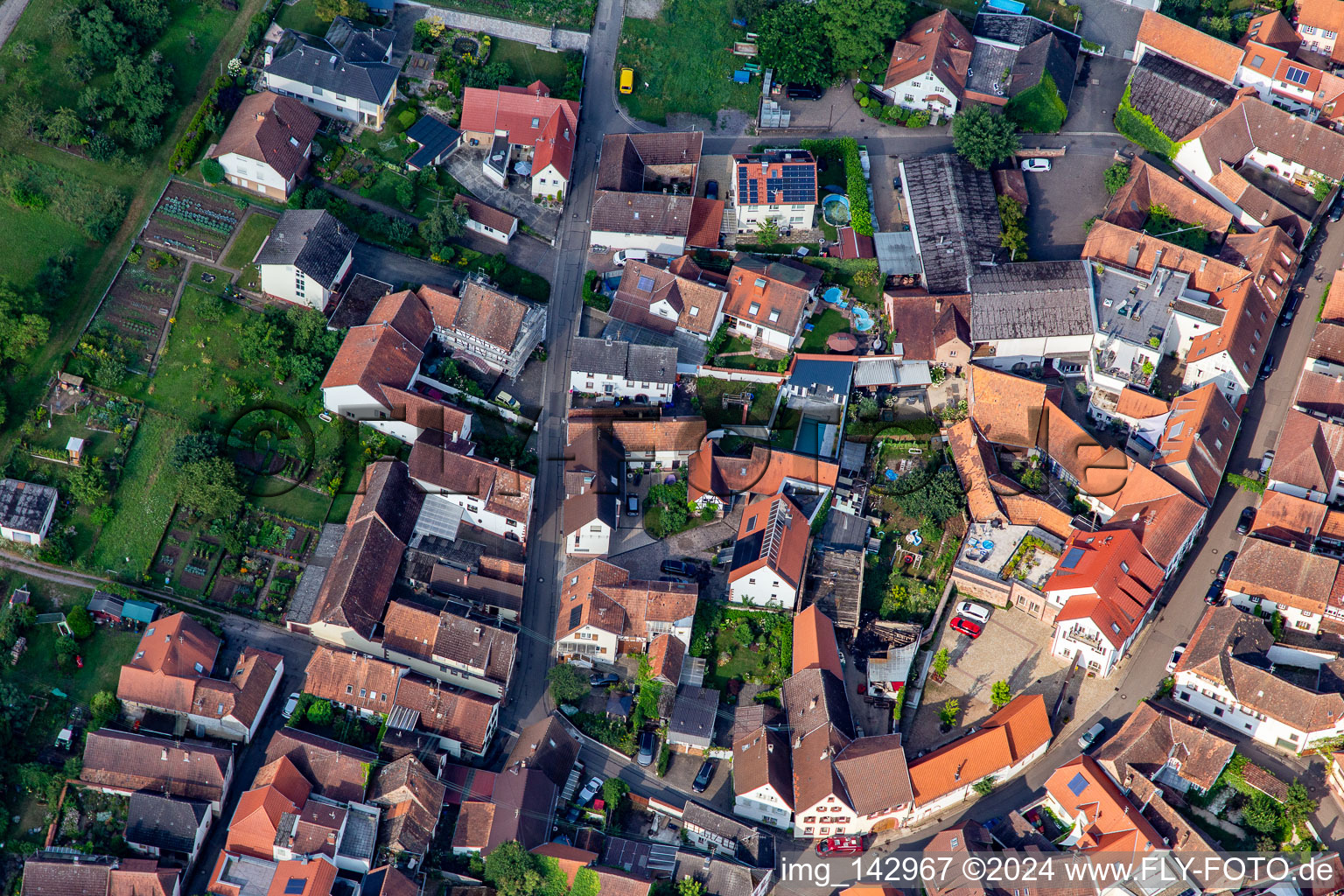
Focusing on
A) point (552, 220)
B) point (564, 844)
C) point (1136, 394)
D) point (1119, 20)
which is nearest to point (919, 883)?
point (564, 844)

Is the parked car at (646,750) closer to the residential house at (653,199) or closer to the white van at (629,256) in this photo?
the white van at (629,256)

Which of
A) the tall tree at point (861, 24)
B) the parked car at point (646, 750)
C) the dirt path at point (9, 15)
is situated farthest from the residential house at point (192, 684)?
the tall tree at point (861, 24)

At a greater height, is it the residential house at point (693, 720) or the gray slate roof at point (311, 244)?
the gray slate roof at point (311, 244)

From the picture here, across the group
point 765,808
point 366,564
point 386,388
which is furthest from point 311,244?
point 765,808

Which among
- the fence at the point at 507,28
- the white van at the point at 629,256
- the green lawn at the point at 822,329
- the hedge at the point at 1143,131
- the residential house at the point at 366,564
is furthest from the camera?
the fence at the point at 507,28

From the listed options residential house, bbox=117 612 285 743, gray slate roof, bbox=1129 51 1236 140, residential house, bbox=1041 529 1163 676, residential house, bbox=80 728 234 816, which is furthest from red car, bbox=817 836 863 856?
gray slate roof, bbox=1129 51 1236 140

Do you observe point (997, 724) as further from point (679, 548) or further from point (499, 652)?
point (499, 652)

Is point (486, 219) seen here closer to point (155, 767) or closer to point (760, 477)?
point (760, 477)

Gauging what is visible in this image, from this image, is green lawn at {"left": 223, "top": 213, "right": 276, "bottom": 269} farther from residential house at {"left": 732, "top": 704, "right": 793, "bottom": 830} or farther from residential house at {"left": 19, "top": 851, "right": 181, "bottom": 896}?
residential house at {"left": 732, "top": 704, "right": 793, "bottom": 830}
